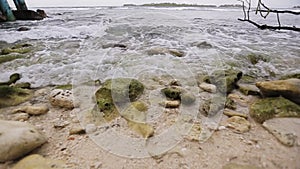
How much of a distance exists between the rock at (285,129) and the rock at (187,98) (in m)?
0.82

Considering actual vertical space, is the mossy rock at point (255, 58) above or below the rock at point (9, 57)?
below

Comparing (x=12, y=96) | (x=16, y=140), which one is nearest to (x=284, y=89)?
(x=16, y=140)

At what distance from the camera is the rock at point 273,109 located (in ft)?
7.33

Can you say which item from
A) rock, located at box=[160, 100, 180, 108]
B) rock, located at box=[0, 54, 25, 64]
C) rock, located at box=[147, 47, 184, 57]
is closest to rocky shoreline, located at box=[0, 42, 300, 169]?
rock, located at box=[160, 100, 180, 108]

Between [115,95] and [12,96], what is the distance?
1270 mm

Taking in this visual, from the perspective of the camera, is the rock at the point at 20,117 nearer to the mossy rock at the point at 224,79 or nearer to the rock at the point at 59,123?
the rock at the point at 59,123

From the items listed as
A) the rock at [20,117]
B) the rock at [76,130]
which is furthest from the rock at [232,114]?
the rock at [20,117]

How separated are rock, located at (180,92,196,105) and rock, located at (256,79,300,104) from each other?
0.90m

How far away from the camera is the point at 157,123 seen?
2.23 meters

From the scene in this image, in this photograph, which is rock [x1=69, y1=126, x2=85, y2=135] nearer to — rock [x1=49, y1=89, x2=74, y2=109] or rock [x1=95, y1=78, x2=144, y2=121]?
rock [x1=95, y1=78, x2=144, y2=121]

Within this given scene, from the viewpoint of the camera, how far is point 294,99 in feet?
8.14

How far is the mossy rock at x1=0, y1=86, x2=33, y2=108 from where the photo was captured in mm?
2592

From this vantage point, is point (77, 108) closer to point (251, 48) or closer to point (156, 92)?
point (156, 92)

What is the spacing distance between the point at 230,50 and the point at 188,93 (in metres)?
3.23
